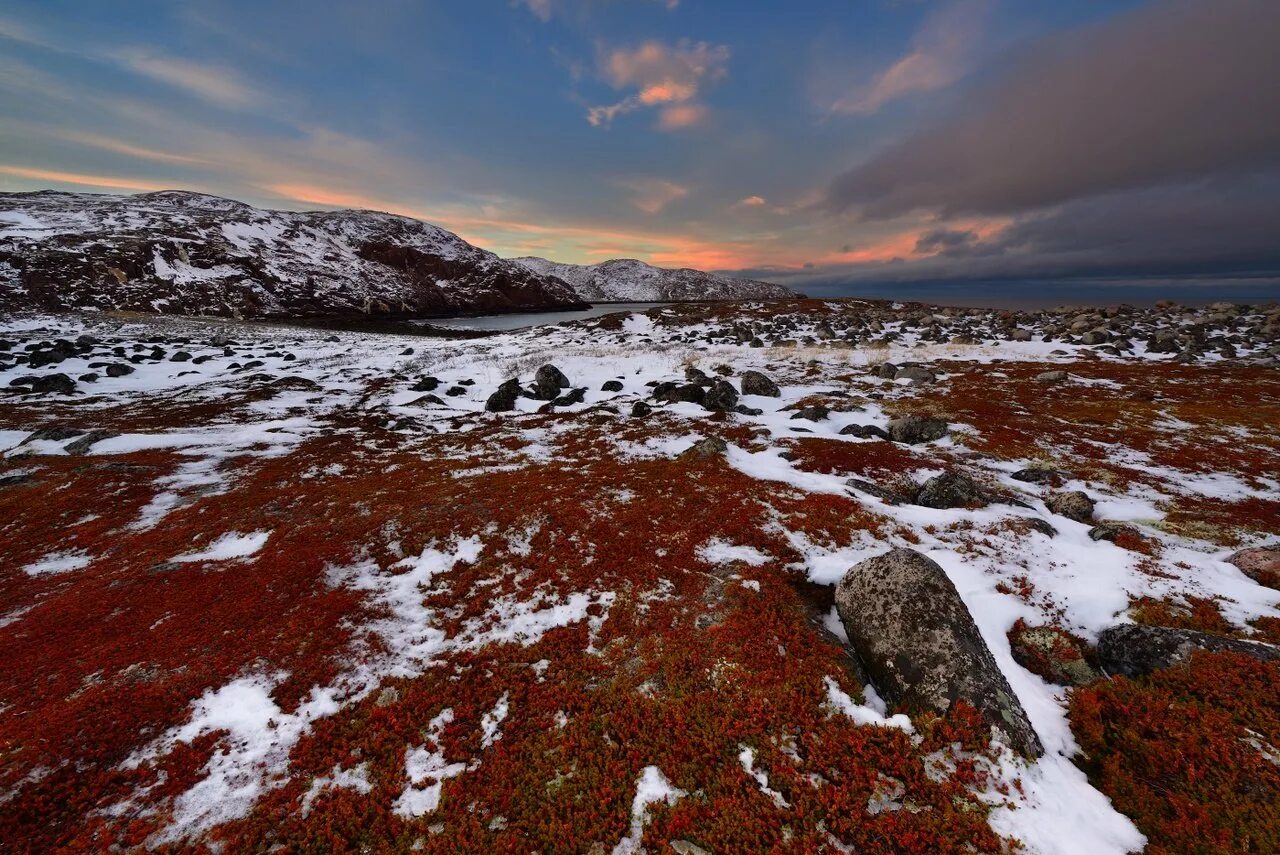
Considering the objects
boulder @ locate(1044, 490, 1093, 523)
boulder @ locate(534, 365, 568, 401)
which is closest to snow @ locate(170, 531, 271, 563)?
boulder @ locate(534, 365, 568, 401)

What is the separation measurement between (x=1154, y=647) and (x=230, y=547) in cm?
2038

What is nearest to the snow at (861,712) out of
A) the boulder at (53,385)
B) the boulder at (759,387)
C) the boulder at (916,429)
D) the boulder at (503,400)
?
the boulder at (916,429)

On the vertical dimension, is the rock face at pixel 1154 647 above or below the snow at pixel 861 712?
above

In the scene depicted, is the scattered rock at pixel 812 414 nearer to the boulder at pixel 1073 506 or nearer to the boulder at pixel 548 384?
the boulder at pixel 1073 506

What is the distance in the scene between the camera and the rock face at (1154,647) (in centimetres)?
744

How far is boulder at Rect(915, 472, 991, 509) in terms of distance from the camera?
14219 millimetres

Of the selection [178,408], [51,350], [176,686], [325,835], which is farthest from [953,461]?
[51,350]

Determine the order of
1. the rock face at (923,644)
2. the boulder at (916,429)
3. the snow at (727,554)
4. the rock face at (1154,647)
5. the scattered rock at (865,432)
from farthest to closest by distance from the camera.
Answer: the scattered rock at (865,432) → the boulder at (916,429) → the snow at (727,554) → the rock face at (1154,647) → the rock face at (923,644)

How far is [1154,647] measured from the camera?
7805mm

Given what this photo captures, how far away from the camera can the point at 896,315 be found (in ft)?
261

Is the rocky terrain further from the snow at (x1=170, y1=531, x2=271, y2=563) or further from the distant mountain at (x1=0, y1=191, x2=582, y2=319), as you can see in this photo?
the distant mountain at (x1=0, y1=191, x2=582, y2=319)

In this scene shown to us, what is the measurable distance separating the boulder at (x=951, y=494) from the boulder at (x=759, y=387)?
50.1ft

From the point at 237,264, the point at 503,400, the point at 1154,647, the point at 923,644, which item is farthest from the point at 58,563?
the point at 237,264

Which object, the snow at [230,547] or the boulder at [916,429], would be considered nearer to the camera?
the snow at [230,547]
